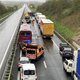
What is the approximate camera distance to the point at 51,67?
23688 mm

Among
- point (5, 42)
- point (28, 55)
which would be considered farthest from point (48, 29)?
point (28, 55)

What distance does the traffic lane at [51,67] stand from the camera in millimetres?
20406

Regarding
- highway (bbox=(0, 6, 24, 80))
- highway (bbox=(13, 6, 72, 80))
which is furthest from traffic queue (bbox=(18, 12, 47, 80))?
highway (bbox=(0, 6, 24, 80))

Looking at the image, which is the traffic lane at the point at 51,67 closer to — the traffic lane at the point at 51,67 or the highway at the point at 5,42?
the traffic lane at the point at 51,67

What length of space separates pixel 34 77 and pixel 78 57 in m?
4.44

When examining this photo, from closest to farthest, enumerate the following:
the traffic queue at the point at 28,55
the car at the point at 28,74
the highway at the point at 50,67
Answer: the car at the point at 28,74, the traffic queue at the point at 28,55, the highway at the point at 50,67

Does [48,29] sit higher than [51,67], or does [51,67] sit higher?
[48,29]

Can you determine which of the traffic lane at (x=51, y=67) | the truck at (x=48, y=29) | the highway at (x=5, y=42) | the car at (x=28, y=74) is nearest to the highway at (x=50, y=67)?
the traffic lane at (x=51, y=67)

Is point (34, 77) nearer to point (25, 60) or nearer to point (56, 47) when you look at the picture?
point (25, 60)

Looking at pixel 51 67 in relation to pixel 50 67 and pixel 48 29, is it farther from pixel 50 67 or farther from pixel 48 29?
pixel 48 29

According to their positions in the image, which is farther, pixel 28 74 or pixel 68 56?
pixel 68 56

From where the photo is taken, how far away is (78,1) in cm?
5888

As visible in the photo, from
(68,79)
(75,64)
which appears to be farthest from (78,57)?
(68,79)

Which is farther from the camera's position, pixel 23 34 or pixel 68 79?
pixel 23 34
